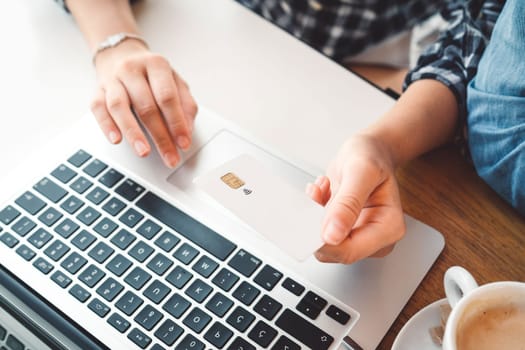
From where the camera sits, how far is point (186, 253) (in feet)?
1.83

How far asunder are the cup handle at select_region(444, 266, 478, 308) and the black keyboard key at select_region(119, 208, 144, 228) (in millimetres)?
308

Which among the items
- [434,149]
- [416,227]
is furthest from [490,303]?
[434,149]

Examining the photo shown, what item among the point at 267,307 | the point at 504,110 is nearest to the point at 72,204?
the point at 267,307

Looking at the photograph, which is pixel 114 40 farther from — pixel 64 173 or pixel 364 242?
pixel 364 242

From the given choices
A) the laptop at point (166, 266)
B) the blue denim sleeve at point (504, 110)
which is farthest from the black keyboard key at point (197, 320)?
the blue denim sleeve at point (504, 110)

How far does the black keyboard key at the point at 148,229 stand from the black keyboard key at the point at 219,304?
0.10 metres

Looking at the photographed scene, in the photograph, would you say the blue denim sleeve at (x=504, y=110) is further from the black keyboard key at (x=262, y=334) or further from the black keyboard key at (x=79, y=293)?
the black keyboard key at (x=79, y=293)

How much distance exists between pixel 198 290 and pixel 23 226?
20 cm

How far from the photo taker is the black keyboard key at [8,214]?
0.58 metres

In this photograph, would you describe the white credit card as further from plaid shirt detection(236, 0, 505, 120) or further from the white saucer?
plaid shirt detection(236, 0, 505, 120)

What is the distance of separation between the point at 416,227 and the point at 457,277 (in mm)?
129

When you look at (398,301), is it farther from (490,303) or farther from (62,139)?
(62,139)

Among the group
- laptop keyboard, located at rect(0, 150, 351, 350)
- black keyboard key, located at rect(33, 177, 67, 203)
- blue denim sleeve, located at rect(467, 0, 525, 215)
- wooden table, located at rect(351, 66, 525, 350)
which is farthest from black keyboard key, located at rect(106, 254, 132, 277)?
blue denim sleeve, located at rect(467, 0, 525, 215)

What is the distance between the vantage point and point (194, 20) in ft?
2.60
